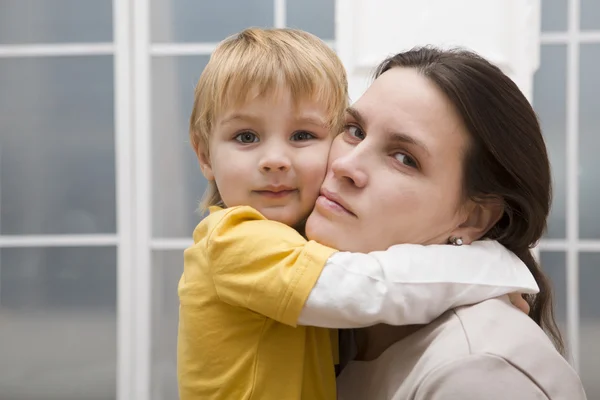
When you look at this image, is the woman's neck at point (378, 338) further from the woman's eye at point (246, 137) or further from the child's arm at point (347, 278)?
the woman's eye at point (246, 137)

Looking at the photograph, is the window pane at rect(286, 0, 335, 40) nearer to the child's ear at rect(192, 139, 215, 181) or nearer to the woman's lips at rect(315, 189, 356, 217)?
the child's ear at rect(192, 139, 215, 181)

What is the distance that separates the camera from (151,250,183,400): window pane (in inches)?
108

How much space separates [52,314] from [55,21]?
120cm

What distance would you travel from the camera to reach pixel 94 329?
2836 mm

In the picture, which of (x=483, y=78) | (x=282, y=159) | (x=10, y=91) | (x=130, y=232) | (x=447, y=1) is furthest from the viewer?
(x=10, y=91)

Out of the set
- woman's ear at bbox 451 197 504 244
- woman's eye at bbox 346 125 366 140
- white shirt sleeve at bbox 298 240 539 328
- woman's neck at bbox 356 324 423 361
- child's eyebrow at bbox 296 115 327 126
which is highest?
child's eyebrow at bbox 296 115 327 126

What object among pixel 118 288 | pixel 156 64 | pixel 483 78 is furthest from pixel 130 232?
pixel 483 78

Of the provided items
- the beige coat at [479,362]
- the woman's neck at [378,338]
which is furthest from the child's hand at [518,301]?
the woman's neck at [378,338]

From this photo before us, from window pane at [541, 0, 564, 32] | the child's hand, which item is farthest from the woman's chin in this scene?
window pane at [541, 0, 564, 32]

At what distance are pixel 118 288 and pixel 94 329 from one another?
265mm

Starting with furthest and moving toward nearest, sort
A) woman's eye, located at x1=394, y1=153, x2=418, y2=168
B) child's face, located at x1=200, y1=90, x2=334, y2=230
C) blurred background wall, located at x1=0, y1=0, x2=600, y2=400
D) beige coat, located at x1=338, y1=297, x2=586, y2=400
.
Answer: blurred background wall, located at x1=0, y1=0, x2=600, y2=400, child's face, located at x1=200, y1=90, x2=334, y2=230, woman's eye, located at x1=394, y1=153, x2=418, y2=168, beige coat, located at x1=338, y1=297, x2=586, y2=400

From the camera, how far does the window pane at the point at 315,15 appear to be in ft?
9.00

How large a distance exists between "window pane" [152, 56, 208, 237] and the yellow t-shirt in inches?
58.5

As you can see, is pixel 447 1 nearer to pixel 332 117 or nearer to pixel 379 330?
pixel 332 117
